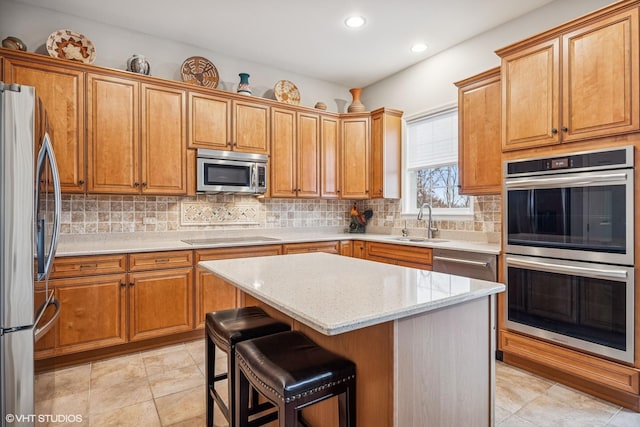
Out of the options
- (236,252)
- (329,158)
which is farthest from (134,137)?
(329,158)

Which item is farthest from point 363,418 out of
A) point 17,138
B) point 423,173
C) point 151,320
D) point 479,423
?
point 423,173

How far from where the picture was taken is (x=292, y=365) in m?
1.27

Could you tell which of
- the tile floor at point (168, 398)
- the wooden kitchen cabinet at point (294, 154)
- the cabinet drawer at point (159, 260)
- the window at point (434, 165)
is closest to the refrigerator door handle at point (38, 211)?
the tile floor at point (168, 398)

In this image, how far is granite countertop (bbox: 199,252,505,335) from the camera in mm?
1084

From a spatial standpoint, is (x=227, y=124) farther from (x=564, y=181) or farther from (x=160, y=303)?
(x=564, y=181)

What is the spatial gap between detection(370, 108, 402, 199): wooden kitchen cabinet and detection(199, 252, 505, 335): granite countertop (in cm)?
232

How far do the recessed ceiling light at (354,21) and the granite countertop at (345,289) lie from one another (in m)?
2.33

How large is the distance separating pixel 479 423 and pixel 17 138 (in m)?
2.17

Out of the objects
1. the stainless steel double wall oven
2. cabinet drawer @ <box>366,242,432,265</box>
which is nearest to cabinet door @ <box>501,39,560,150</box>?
the stainless steel double wall oven

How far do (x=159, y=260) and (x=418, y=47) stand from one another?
3.35 metres

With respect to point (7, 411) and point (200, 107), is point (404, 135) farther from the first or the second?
point (7, 411)

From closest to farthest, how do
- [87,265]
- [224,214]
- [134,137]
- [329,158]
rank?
[87,265] < [134,137] < [224,214] < [329,158]

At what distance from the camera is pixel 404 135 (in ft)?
14.1

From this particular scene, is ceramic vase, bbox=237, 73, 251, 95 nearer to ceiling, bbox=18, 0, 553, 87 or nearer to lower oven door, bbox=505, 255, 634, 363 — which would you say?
ceiling, bbox=18, 0, 553, 87
